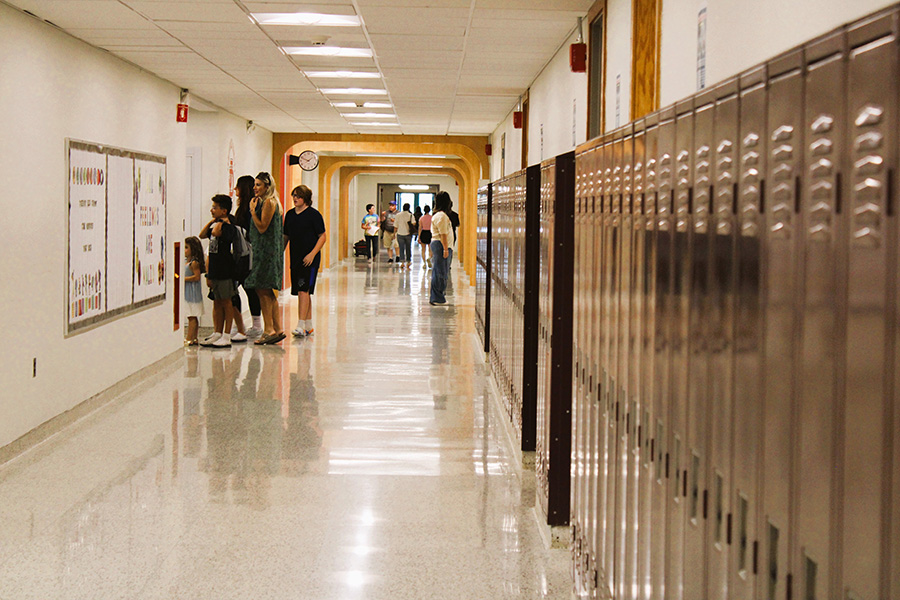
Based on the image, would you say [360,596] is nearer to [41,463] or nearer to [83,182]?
[41,463]

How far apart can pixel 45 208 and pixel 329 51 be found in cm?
259

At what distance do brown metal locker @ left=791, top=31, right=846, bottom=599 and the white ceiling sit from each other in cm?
481

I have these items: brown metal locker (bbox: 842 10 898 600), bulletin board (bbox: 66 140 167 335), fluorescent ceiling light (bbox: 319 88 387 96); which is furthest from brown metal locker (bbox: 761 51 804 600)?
fluorescent ceiling light (bbox: 319 88 387 96)

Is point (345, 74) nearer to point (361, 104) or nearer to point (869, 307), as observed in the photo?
point (361, 104)

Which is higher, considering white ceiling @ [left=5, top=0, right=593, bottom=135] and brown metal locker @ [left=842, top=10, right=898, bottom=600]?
white ceiling @ [left=5, top=0, right=593, bottom=135]

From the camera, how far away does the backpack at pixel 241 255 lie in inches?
372

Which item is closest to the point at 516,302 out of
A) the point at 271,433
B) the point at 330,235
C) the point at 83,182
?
the point at 271,433

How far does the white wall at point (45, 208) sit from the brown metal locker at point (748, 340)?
16.2 ft

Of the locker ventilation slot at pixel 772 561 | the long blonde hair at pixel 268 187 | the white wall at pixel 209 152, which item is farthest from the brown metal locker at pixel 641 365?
the white wall at pixel 209 152

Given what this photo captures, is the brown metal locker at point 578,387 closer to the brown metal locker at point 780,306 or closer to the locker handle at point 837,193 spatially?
the brown metal locker at point 780,306

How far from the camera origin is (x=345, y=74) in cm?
899

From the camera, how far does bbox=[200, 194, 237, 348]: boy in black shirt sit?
9328 mm

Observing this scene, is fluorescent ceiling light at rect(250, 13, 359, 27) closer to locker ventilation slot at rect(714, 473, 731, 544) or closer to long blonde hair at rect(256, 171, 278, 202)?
long blonde hair at rect(256, 171, 278, 202)

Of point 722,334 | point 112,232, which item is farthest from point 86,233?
point 722,334
